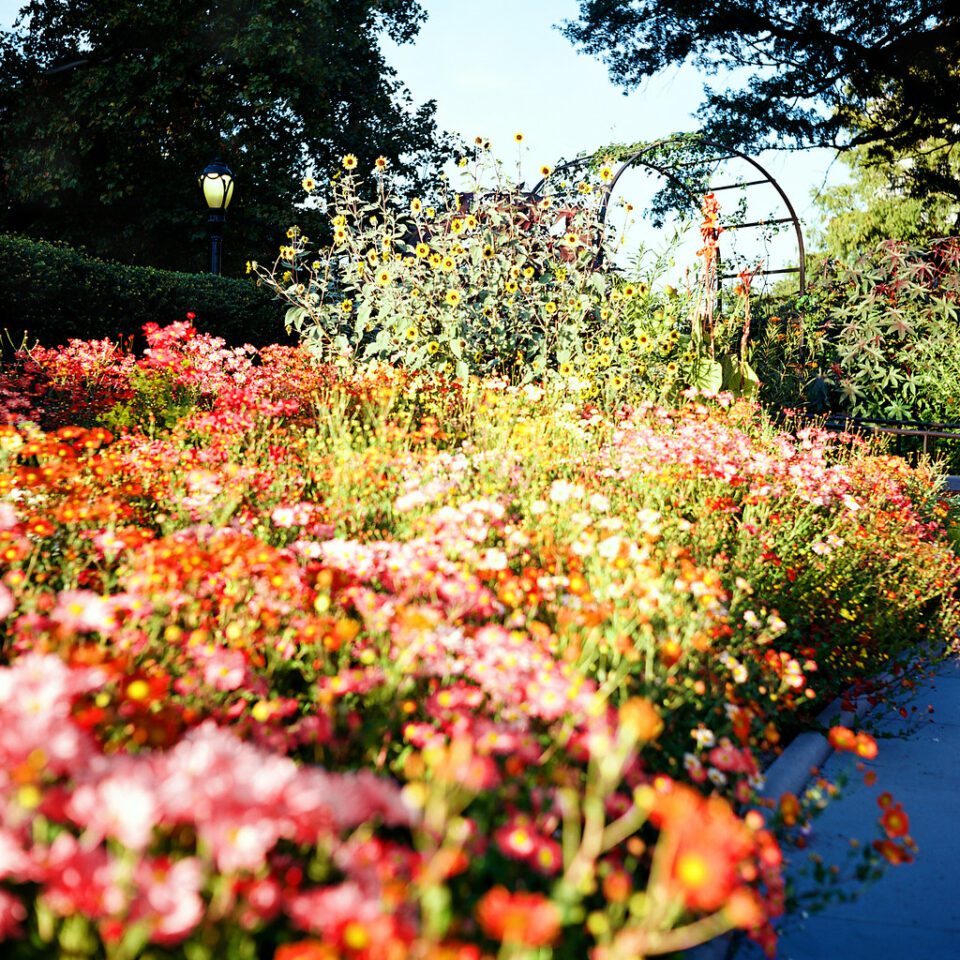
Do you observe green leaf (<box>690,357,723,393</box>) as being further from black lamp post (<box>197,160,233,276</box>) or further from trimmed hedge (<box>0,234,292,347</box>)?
black lamp post (<box>197,160,233,276</box>)

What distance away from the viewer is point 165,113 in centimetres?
1664

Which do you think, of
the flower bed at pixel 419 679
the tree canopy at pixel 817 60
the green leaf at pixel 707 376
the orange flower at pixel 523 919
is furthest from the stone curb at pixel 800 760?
the tree canopy at pixel 817 60

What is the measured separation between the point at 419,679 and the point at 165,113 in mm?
17234

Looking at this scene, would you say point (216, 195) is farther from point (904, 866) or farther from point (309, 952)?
point (309, 952)

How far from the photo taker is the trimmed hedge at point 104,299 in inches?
324

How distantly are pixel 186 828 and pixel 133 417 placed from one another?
4.98 m

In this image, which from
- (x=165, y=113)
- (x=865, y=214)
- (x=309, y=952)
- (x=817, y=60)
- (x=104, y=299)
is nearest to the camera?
(x=309, y=952)

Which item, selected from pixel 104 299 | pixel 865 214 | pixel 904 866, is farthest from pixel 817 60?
pixel 865 214

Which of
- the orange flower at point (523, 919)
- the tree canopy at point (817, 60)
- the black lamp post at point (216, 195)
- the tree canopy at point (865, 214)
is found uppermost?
the tree canopy at point (865, 214)

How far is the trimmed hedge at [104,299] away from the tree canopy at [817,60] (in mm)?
Answer: 6263

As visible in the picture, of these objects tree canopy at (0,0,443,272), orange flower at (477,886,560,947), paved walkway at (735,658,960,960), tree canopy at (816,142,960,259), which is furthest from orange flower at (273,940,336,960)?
tree canopy at (816,142,960,259)

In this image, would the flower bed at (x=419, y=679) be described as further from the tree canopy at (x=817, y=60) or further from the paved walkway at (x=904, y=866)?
the tree canopy at (x=817, y=60)

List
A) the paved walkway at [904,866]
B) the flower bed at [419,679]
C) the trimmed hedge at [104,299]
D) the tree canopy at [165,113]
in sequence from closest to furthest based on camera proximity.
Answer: the flower bed at [419,679] → the paved walkway at [904,866] → the trimmed hedge at [104,299] → the tree canopy at [165,113]

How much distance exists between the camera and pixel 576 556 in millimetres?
3041
